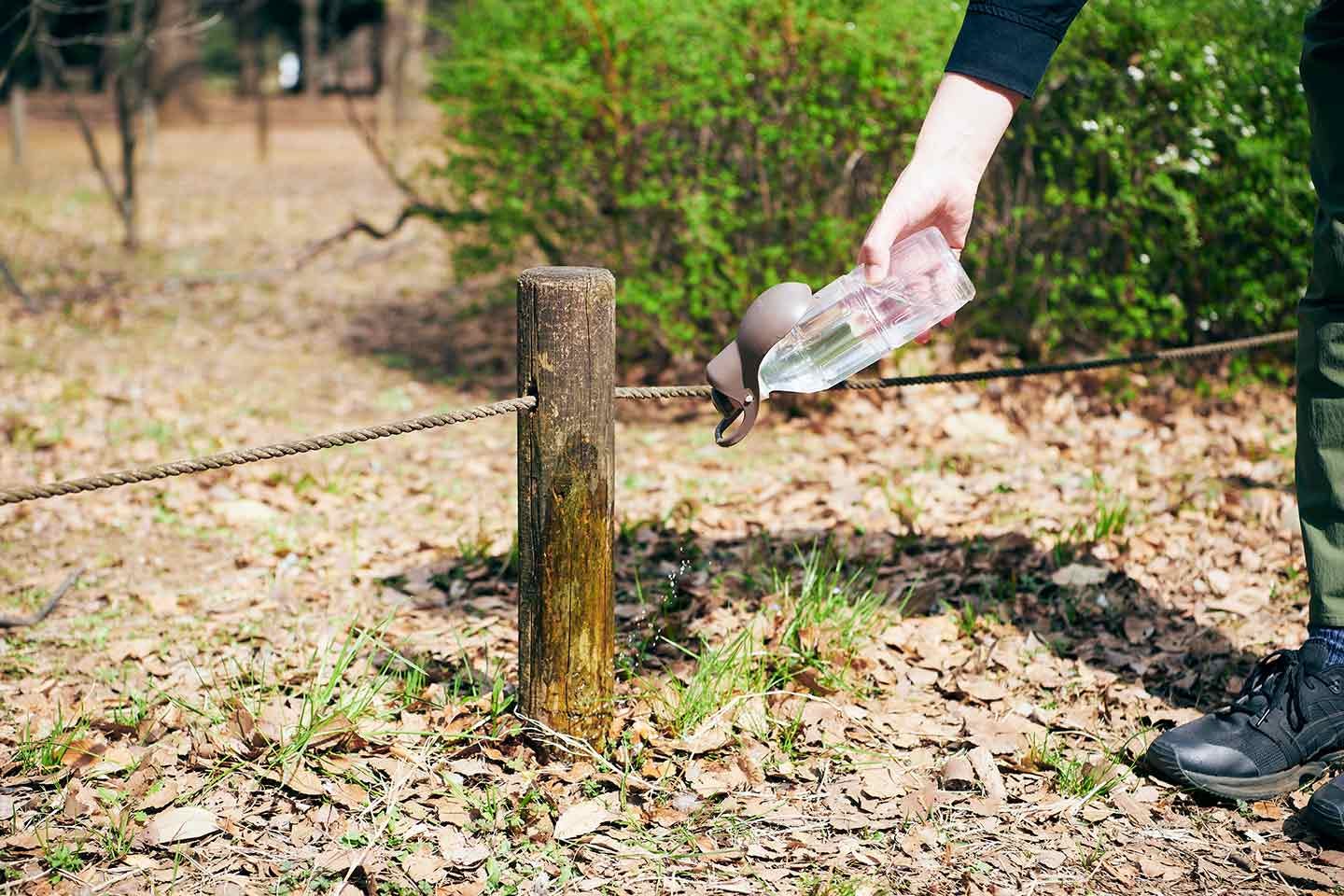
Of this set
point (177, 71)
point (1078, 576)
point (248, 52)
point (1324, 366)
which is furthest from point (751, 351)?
point (248, 52)

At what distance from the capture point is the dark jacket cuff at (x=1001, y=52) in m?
2.13

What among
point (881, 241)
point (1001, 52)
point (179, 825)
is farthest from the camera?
point (179, 825)

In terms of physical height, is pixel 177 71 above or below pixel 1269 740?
above

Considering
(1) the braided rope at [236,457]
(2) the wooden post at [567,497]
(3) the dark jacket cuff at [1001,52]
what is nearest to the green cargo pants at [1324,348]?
(3) the dark jacket cuff at [1001,52]

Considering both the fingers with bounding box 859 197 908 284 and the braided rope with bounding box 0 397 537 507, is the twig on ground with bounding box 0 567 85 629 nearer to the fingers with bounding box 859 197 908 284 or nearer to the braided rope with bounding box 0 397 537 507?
the braided rope with bounding box 0 397 537 507

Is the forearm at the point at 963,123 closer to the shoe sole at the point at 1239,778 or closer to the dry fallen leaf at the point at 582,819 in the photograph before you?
the shoe sole at the point at 1239,778

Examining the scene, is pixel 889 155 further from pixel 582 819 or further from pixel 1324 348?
pixel 582 819

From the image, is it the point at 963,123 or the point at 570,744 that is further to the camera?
the point at 570,744

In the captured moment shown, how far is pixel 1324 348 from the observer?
2457 millimetres

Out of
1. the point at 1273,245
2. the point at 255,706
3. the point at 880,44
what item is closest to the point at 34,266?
the point at 880,44

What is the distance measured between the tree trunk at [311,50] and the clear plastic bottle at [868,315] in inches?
741

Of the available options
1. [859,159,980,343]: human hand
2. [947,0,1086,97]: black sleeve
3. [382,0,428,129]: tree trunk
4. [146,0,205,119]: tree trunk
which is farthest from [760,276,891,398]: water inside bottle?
[146,0,205,119]: tree trunk

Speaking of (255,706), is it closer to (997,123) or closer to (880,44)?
(997,123)

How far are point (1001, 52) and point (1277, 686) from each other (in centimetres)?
147
